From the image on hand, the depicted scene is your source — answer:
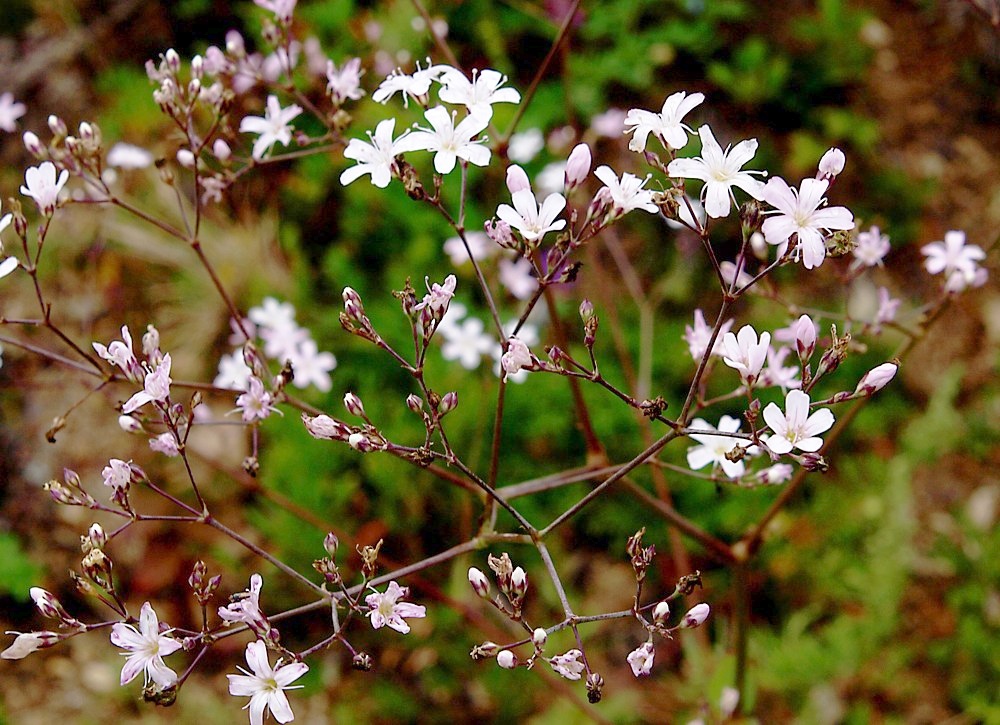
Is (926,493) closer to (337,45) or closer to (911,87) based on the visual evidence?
(911,87)

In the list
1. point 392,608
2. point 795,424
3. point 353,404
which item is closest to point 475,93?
point 353,404

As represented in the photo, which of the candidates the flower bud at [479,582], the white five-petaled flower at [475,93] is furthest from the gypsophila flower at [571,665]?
the white five-petaled flower at [475,93]

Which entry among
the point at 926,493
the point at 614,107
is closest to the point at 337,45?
the point at 614,107

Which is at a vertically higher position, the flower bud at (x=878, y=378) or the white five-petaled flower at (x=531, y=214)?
the white five-petaled flower at (x=531, y=214)

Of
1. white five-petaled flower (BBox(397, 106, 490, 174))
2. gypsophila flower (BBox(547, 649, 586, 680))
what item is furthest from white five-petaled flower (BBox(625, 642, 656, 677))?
white five-petaled flower (BBox(397, 106, 490, 174))

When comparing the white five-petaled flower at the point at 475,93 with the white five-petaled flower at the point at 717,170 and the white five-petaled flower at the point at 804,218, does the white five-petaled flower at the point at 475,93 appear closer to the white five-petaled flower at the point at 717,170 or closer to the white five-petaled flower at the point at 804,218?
the white five-petaled flower at the point at 717,170

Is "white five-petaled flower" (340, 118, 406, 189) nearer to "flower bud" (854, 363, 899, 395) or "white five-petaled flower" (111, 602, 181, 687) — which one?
"white five-petaled flower" (111, 602, 181, 687)

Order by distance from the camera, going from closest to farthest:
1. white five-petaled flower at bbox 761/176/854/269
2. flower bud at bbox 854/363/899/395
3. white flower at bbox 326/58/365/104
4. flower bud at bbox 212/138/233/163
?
white five-petaled flower at bbox 761/176/854/269
flower bud at bbox 854/363/899/395
white flower at bbox 326/58/365/104
flower bud at bbox 212/138/233/163
